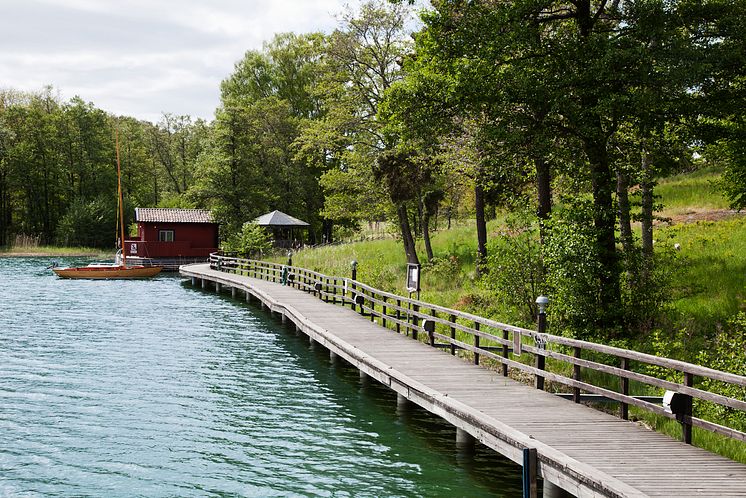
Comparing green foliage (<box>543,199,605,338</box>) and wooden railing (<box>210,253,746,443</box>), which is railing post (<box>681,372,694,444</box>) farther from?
green foliage (<box>543,199,605,338</box>)

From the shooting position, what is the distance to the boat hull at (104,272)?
44438 mm

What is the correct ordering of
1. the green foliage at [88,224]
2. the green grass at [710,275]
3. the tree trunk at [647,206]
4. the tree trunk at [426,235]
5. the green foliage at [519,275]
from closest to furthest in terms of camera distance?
1. the tree trunk at [647,206]
2. the green grass at [710,275]
3. the green foliage at [519,275]
4. the tree trunk at [426,235]
5. the green foliage at [88,224]

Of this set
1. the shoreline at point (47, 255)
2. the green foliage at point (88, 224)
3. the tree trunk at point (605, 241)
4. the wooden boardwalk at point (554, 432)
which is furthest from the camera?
the green foliage at point (88, 224)

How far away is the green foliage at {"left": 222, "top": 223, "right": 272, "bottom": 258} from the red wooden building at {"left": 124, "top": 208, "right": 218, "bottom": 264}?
21.4 ft

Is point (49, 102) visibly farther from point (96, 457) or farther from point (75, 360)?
point (96, 457)

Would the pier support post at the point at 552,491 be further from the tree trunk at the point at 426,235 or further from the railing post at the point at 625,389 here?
the tree trunk at the point at 426,235

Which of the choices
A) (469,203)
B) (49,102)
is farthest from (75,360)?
(49,102)

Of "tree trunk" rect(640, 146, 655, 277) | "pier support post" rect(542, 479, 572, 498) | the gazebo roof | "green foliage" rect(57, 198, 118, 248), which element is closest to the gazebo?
the gazebo roof

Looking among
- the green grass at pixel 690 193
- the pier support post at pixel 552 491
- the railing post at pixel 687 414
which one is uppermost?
the green grass at pixel 690 193

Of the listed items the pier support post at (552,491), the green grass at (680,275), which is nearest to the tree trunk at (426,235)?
the green grass at (680,275)

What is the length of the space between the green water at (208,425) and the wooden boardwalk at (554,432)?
79cm

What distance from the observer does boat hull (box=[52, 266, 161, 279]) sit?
44.4 m

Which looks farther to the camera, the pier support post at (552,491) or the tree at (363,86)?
the tree at (363,86)

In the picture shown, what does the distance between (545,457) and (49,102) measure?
87.5 meters
